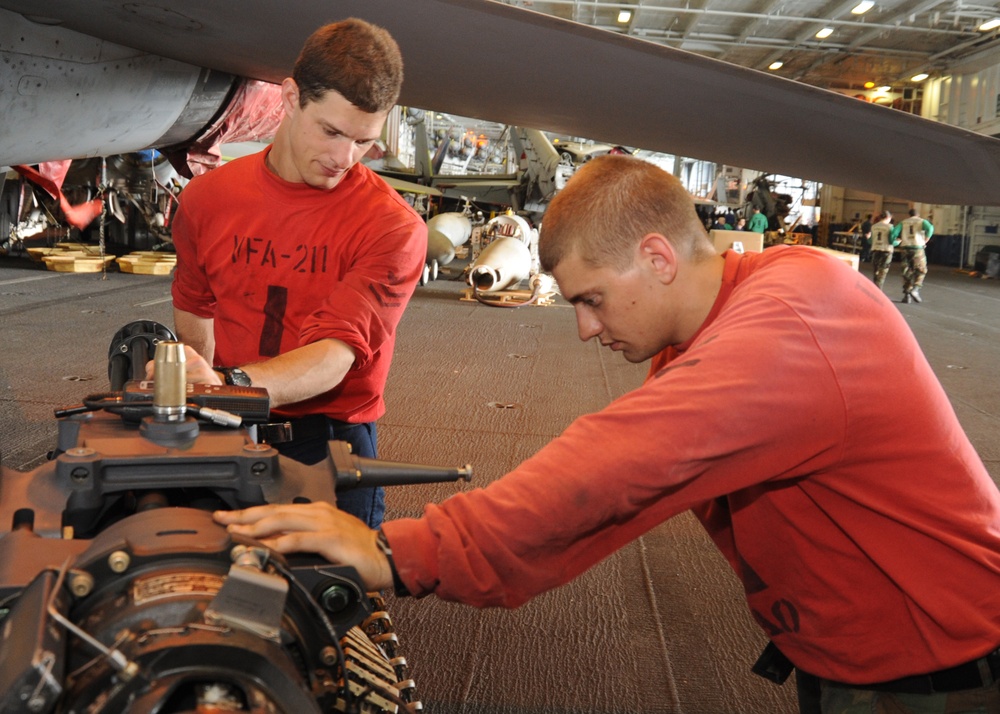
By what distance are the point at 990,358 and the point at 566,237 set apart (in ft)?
28.8

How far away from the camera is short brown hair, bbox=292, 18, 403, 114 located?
74.6 inches

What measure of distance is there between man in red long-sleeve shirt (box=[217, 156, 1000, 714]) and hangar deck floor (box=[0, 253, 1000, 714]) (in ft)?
3.46

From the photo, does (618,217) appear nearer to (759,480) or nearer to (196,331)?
(759,480)

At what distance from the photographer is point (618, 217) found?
55.8 inches

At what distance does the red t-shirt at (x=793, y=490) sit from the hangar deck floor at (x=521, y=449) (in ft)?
3.81

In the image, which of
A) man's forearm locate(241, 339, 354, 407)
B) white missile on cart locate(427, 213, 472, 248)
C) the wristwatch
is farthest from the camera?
white missile on cart locate(427, 213, 472, 248)

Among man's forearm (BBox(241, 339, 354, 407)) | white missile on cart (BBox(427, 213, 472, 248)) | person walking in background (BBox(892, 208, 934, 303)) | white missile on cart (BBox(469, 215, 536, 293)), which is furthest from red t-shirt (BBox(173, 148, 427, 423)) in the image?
person walking in background (BBox(892, 208, 934, 303))

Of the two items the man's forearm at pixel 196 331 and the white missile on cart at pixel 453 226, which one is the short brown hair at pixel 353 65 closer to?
the man's forearm at pixel 196 331

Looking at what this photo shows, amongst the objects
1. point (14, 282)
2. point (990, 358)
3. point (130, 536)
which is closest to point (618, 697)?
point (130, 536)

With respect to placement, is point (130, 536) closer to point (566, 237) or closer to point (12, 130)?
point (566, 237)

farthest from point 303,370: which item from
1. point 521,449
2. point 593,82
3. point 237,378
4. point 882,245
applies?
point 882,245

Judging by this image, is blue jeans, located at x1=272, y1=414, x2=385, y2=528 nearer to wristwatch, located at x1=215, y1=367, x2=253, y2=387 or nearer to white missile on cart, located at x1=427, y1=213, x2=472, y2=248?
wristwatch, located at x1=215, y1=367, x2=253, y2=387

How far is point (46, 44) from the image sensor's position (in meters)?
2.83

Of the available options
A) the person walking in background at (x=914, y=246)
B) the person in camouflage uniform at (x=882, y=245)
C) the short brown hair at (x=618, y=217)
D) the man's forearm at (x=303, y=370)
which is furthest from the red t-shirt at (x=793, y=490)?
the person in camouflage uniform at (x=882, y=245)
